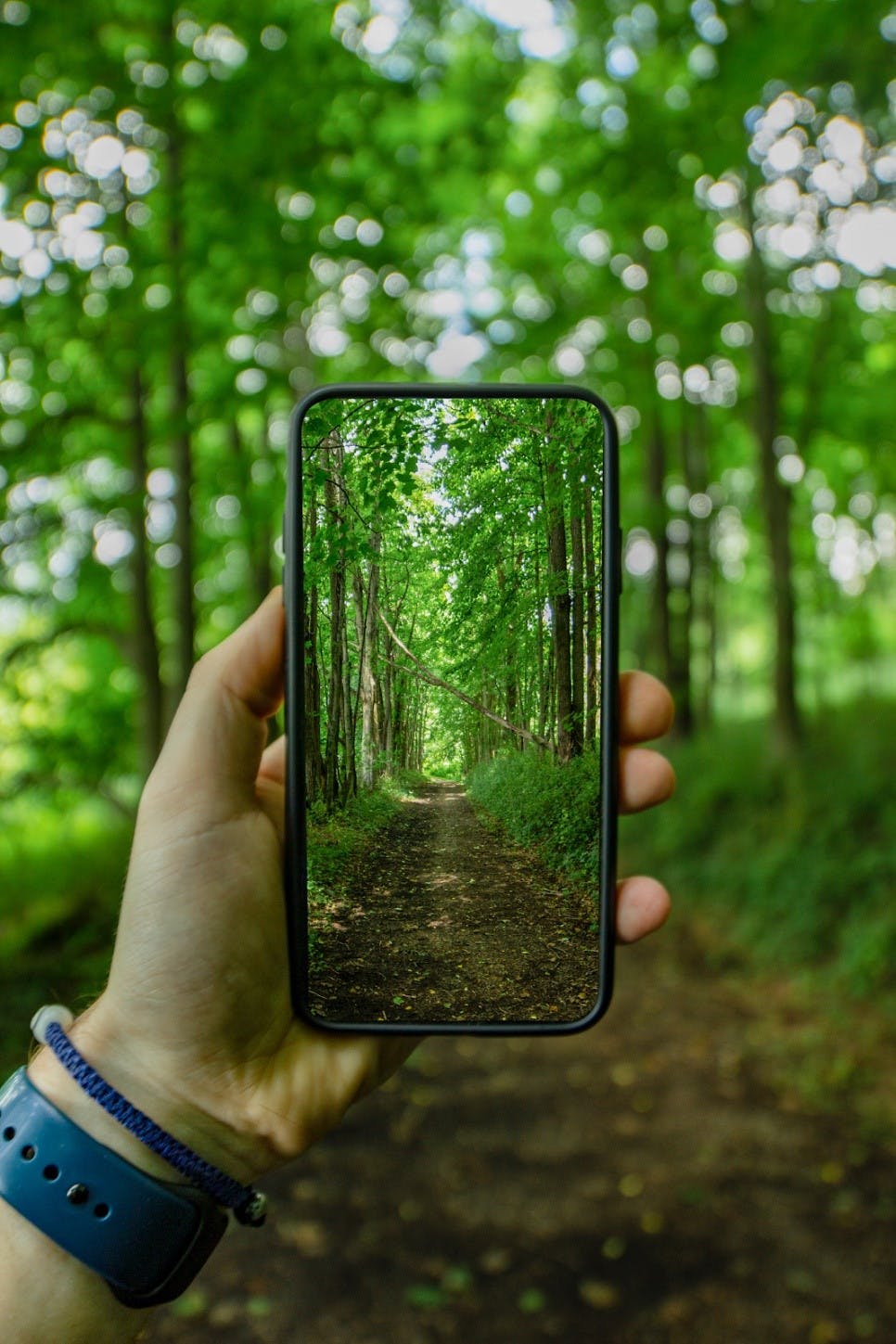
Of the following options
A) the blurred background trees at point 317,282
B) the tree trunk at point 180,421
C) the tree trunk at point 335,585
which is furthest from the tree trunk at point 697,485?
the tree trunk at point 335,585

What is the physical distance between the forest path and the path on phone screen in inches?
135

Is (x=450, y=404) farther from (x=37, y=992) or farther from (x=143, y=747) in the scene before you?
(x=143, y=747)

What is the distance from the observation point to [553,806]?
1707 mm

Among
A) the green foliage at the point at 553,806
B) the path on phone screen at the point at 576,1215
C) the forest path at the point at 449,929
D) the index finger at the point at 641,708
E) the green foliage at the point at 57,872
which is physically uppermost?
the index finger at the point at 641,708

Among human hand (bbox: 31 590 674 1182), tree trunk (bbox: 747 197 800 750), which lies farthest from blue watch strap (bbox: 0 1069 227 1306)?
tree trunk (bbox: 747 197 800 750)

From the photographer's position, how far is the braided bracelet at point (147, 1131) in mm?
1521

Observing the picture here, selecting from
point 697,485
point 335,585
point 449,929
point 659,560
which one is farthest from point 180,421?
point 697,485

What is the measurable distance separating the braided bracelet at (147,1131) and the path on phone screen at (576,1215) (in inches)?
129

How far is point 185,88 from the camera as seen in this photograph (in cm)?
468

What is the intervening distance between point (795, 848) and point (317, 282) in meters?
6.33

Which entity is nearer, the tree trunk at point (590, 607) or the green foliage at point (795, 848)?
the tree trunk at point (590, 607)

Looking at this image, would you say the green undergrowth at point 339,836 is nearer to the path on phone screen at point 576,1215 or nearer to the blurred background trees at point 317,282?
the blurred background trees at point 317,282

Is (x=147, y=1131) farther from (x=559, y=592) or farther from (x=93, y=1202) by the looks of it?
(x=559, y=592)

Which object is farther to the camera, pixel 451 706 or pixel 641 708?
pixel 641 708
